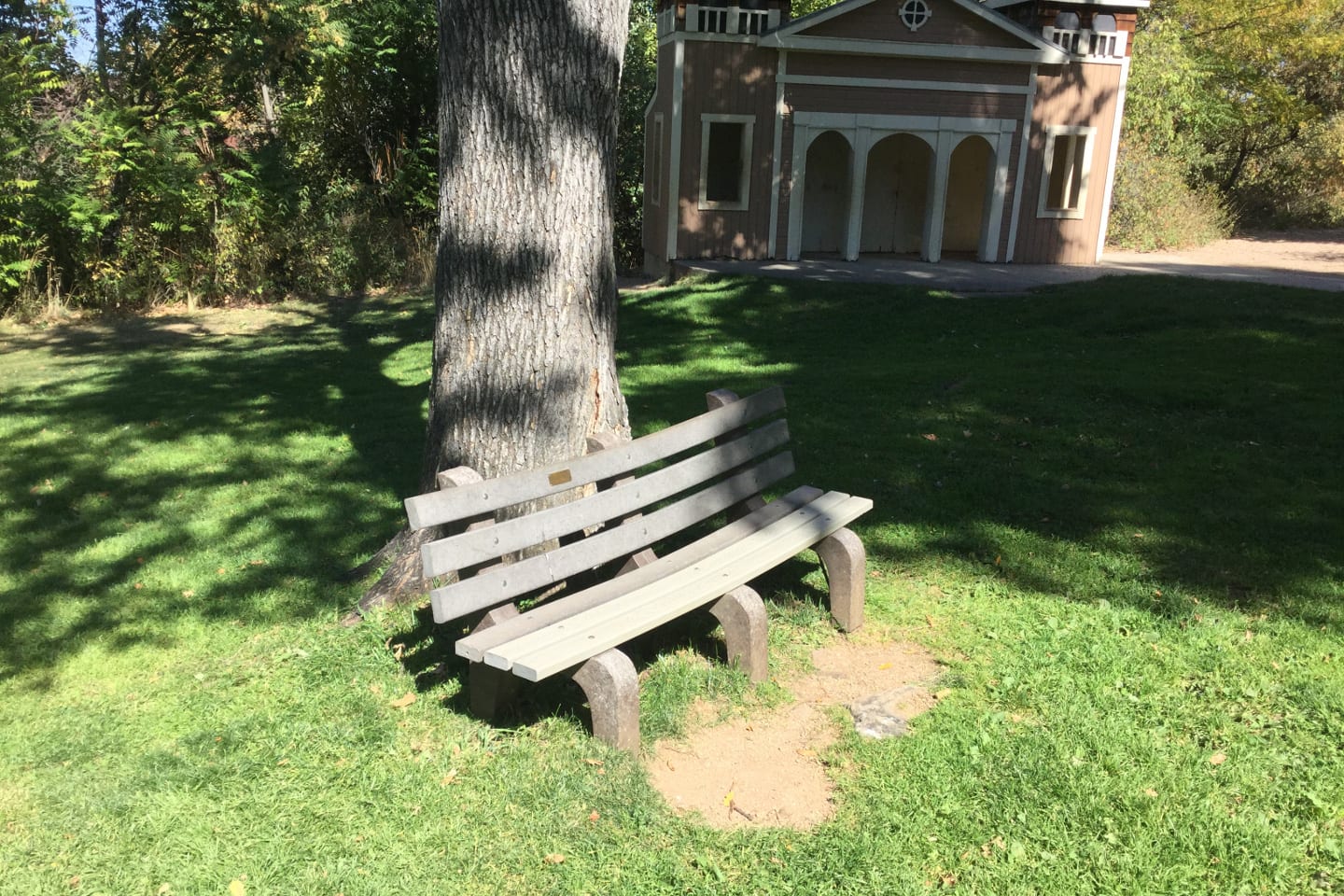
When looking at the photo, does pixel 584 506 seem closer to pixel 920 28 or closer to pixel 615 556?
pixel 615 556

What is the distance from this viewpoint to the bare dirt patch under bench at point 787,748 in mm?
3287

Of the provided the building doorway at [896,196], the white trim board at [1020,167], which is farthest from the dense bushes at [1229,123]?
the white trim board at [1020,167]

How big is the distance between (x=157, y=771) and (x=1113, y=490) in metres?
4.85

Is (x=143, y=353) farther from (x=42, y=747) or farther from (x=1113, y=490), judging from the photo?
(x=1113, y=490)

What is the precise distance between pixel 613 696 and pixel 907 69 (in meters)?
15.2

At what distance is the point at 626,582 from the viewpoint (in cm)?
393

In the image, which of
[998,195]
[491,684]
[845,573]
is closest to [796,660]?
[845,573]

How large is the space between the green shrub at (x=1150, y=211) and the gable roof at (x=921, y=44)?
18.1 feet

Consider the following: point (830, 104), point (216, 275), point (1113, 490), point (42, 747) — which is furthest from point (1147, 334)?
point (216, 275)

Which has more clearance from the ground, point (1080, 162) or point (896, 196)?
point (1080, 162)

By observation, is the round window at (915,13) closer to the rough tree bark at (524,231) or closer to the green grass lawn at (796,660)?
the green grass lawn at (796,660)

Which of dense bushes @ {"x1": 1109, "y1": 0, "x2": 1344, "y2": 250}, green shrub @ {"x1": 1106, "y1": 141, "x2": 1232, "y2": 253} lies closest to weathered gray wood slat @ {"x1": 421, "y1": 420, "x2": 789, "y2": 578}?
green shrub @ {"x1": 1106, "y1": 141, "x2": 1232, "y2": 253}

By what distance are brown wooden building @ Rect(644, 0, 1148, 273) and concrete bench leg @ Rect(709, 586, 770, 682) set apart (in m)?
13.4

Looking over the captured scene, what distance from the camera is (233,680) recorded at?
413cm
